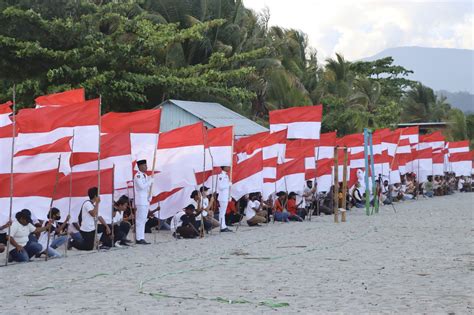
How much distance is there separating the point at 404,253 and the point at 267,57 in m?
28.3

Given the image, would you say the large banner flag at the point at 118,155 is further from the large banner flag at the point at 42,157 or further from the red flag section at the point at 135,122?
the large banner flag at the point at 42,157

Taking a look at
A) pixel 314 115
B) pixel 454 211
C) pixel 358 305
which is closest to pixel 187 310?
pixel 358 305

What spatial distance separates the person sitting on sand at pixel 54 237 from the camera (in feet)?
54.4

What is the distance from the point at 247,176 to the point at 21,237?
8.88 metres

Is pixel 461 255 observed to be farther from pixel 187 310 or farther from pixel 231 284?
pixel 187 310

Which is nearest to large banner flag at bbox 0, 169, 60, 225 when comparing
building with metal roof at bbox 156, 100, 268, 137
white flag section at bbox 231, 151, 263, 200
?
white flag section at bbox 231, 151, 263, 200

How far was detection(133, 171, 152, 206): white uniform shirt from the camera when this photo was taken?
19328 mm

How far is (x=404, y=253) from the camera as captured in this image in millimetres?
17062

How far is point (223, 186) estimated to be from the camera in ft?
74.0

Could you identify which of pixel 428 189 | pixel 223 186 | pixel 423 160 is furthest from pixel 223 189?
pixel 428 189

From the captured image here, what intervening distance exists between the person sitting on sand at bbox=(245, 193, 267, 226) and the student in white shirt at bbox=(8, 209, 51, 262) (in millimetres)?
9787

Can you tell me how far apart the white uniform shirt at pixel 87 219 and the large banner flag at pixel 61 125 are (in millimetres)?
1169

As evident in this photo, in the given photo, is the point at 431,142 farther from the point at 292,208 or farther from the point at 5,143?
the point at 5,143

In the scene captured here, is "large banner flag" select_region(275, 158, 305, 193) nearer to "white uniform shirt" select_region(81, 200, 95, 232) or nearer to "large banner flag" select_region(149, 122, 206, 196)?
"large banner flag" select_region(149, 122, 206, 196)
